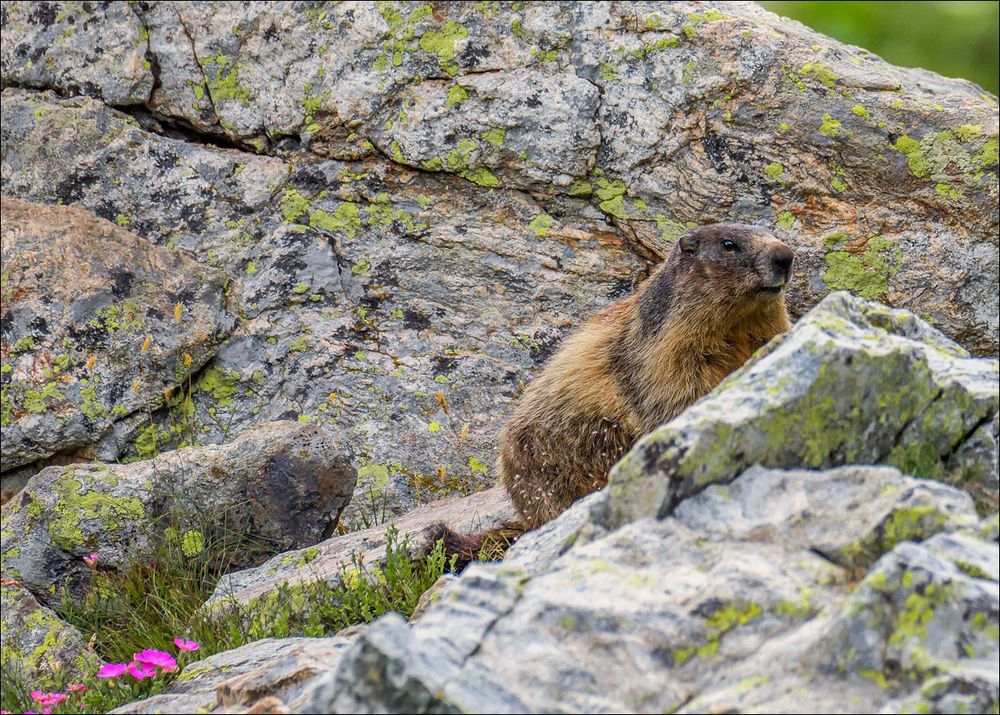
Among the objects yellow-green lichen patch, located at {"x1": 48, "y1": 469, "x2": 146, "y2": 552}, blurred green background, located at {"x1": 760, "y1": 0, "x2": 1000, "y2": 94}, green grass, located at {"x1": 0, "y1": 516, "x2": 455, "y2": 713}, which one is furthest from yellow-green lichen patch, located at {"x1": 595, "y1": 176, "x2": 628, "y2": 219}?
blurred green background, located at {"x1": 760, "y1": 0, "x2": 1000, "y2": 94}

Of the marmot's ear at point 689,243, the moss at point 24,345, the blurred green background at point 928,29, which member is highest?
the marmot's ear at point 689,243

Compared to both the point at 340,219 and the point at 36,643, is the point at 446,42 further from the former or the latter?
the point at 36,643

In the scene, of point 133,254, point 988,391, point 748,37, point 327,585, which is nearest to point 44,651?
point 327,585

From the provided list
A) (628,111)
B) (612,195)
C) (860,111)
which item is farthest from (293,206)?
(860,111)

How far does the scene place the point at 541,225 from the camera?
8.26 metres

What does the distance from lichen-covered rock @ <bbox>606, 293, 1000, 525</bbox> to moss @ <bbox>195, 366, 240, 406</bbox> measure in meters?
4.86

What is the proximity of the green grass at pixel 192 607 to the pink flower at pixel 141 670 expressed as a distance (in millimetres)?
53

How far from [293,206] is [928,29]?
24.2 meters

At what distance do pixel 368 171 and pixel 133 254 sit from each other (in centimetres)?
161

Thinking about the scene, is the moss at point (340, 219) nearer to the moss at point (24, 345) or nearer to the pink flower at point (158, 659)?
the moss at point (24, 345)

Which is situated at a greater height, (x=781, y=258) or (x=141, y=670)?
(x=781, y=258)

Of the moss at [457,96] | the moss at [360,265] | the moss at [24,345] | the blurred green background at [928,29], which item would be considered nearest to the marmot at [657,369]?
the moss at [360,265]

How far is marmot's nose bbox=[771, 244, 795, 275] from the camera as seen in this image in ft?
21.9

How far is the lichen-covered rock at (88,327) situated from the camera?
7.88 metres
